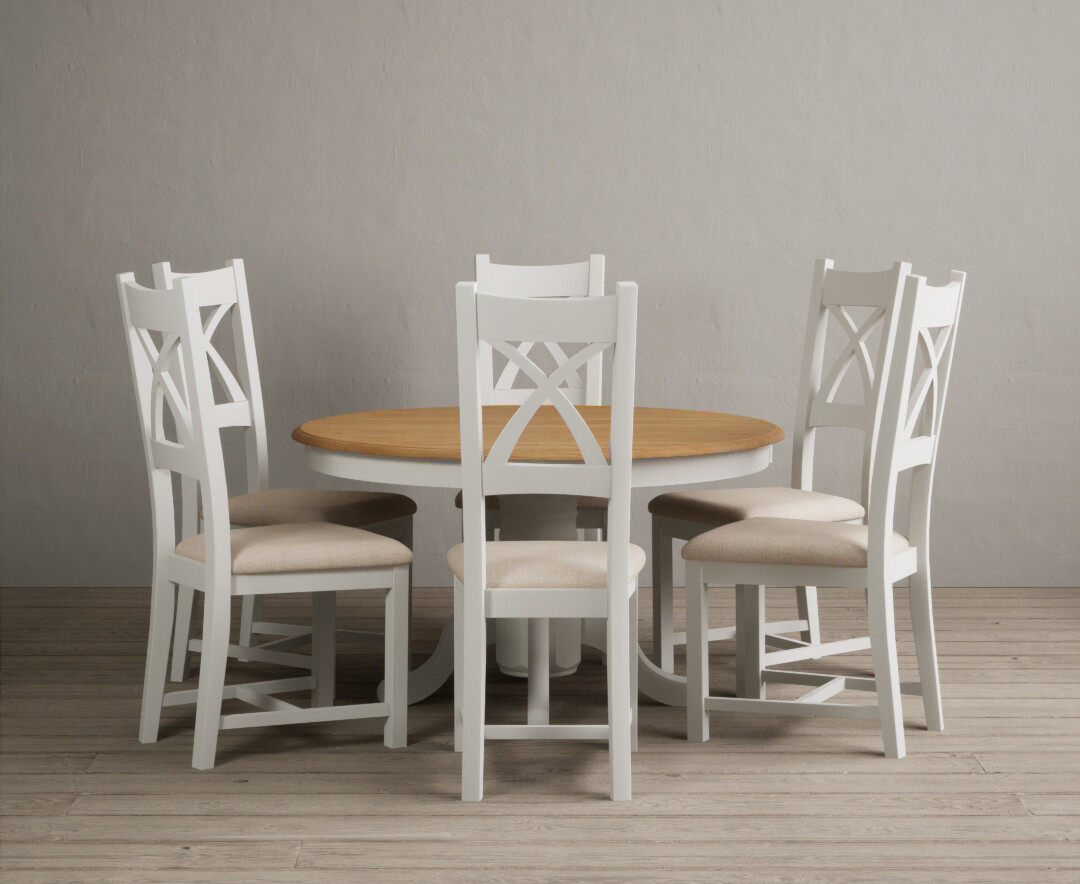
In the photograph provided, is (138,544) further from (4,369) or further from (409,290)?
(409,290)

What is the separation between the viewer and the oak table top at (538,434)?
8.42 ft

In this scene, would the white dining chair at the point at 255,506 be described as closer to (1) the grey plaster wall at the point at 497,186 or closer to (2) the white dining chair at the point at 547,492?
(2) the white dining chair at the point at 547,492

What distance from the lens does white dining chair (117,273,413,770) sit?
2.59 m

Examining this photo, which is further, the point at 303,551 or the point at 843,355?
the point at 843,355

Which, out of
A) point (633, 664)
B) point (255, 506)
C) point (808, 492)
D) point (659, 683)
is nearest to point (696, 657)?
point (633, 664)

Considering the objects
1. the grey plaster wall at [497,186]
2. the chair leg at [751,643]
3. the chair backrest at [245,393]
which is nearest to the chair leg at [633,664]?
the chair leg at [751,643]

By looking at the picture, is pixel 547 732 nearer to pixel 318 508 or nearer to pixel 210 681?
pixel 210 681

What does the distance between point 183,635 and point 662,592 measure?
129cm

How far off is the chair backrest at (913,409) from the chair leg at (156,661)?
1.61 metres

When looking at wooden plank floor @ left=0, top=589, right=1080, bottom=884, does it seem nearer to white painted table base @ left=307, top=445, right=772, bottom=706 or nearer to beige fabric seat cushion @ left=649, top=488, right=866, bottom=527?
white painted table base @ left=307, top=445, right=772, bottom=706

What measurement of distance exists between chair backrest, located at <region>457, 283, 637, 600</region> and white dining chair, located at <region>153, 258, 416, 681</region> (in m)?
0.86

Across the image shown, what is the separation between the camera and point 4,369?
4273 millimetres

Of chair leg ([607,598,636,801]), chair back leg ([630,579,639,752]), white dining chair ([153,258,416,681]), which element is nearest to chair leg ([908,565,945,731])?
chair back leg ([630,579,639,752])

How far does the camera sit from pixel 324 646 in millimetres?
2947
